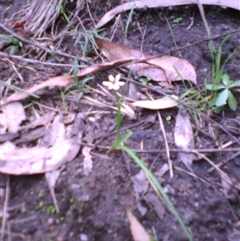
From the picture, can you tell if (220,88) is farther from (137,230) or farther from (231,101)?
(137,230)

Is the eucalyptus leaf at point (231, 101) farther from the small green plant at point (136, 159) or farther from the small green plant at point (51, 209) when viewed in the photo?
the small green plant at point (51, 209)

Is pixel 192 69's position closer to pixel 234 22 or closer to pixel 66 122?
pixel 234 22

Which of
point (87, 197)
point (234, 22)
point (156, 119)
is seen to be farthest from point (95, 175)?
point (234, 22)

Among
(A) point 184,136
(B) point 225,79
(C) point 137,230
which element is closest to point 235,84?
(B) point 225,79

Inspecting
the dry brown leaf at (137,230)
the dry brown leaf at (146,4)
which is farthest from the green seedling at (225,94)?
the dry brown leaf at (137,230)

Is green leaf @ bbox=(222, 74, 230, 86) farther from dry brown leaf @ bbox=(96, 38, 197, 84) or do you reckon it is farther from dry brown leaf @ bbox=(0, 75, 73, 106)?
dry brown leaf @ bbox=(0, 75, 73, 106)

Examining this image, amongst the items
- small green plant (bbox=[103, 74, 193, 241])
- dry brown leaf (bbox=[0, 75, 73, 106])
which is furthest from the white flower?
dry brown leaf (bbox=[0, 75, 73, 106])
